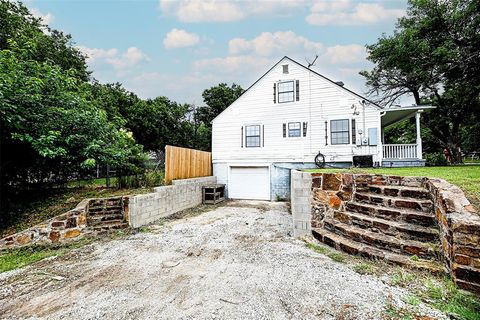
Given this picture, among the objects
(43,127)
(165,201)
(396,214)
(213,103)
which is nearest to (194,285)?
(396,214)

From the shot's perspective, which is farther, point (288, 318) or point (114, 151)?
point (114, 151)

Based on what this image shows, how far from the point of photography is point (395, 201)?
364 centimetres

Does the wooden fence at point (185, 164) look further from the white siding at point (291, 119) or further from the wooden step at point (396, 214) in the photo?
the wooden step at point (396, 214)

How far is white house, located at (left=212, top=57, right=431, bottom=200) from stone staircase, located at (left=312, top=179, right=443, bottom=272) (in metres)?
6.03

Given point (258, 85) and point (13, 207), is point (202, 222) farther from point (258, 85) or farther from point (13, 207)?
point (258, 85)

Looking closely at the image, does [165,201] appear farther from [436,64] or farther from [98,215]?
[436,64]

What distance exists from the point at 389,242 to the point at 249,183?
322 inches

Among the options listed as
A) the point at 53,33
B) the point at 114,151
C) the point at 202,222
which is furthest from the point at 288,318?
the point at 53,33

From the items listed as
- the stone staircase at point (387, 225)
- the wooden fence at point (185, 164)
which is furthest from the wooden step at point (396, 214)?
the wooden fence at point (185, 164)

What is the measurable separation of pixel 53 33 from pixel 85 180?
940cm

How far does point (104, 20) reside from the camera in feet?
30.5

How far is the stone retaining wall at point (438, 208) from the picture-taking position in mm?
2258

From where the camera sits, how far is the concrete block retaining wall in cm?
567

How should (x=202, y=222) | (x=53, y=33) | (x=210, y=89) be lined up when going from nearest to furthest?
(x=202, y=222)
(x=53, y=33)
(x=210, y=89)
